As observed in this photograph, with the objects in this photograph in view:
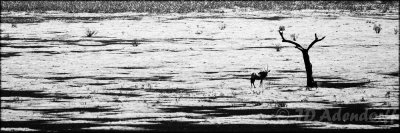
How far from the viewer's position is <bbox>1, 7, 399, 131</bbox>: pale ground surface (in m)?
12.4

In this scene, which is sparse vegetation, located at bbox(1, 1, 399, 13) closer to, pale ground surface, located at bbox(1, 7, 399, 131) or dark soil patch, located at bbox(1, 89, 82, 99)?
pale ground surface, located at bbox(1, 7, 399, 131)

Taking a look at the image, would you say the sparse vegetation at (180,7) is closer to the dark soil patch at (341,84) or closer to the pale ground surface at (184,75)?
the pale ground surface at (184,75)

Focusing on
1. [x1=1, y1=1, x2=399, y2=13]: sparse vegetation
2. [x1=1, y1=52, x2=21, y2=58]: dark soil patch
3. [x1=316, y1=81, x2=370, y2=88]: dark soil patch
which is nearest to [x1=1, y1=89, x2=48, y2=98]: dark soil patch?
[x1=316, y1=81, x2=370, y2=88]: dark soil patch

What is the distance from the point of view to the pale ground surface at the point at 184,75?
12422mm

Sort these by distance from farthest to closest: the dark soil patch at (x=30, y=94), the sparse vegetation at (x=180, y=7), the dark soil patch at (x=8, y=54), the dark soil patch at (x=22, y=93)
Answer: the sparse vegetation at (x=180, y=7) → the dark soil patch at (x=8, y=54) → the dark soil patch at (x=22, y=93) → the dark soil patch at (x=30, y=94)

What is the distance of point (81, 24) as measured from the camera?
40750mm

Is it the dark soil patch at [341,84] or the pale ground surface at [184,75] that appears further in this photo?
the dark soil patch at [341,84]

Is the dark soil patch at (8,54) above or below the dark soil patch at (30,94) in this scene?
above

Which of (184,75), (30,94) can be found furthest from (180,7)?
(30,94)

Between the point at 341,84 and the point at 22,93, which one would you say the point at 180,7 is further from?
the point at 22,93

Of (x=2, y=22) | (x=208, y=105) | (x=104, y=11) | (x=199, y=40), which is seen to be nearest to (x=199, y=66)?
(x=208, y=105)

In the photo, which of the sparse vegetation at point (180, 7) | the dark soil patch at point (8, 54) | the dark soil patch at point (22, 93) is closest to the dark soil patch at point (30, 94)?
the dark soil patch at point (22, 93)

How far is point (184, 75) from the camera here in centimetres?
1877

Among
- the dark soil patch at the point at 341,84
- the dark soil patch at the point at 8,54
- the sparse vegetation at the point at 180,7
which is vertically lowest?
the dark soil patch at the point at 341,84
